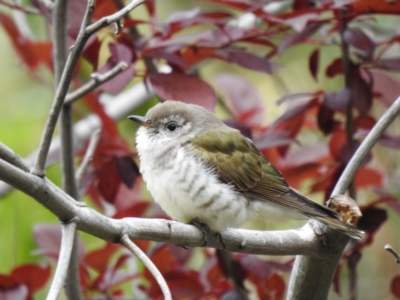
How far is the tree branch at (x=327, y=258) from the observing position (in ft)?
7.59

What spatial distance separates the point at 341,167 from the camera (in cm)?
288

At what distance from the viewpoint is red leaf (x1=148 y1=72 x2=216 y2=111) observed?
8.48 feet

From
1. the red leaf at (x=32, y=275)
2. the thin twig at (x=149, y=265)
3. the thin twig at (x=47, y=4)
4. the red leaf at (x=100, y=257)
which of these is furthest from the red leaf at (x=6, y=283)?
the thin twig at (x=47, y=4)

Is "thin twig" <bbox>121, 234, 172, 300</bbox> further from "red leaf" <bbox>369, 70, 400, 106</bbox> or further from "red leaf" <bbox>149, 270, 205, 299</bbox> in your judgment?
"red leaf" <bbox>369, 70, 400, 106</bbox>

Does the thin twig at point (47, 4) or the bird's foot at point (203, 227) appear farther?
the thin twig at point (47, 4)

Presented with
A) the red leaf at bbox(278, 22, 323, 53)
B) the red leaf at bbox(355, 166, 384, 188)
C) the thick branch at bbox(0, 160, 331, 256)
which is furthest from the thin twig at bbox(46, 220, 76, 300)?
the red leaf at bbox(355, 166, 384, 188)

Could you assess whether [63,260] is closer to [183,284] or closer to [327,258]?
[327,258]

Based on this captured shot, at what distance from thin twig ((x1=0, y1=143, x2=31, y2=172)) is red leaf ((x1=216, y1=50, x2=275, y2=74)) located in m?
1.40

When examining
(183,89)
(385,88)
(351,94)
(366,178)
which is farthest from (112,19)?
(366,178)

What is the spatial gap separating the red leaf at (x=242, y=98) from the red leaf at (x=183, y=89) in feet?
2.89

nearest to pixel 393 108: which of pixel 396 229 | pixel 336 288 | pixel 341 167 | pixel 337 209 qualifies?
A: pixel 337 209

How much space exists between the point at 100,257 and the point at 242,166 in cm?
A: 77

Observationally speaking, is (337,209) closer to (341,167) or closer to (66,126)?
(341,167)

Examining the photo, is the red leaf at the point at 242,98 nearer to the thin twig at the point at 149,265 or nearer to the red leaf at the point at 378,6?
the red leaf at the point at 378,6
